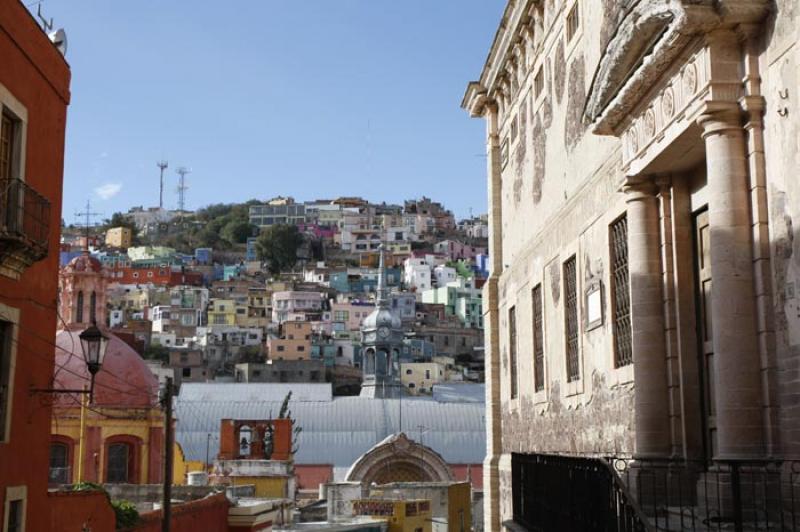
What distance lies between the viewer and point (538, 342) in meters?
21.7

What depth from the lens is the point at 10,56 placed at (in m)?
13.6

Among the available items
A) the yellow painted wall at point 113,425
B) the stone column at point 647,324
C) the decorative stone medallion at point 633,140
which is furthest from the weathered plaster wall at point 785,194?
the yellow painted wall at point 113,425

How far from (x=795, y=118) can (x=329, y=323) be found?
372ft

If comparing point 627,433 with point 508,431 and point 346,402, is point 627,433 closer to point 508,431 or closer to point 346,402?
point 508,431

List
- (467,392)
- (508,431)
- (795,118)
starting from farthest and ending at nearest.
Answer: (467,392)
(508,431)
(795,118)

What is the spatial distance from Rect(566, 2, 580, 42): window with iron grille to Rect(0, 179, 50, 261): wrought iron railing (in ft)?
28.2

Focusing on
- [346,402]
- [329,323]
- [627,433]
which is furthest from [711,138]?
[329,323]

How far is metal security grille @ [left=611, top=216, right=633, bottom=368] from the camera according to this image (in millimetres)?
15289

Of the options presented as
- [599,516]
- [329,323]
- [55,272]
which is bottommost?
[599,516]

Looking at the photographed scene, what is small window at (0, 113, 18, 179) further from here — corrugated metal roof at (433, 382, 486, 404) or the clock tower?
corrugated metal roof at (433, 382, 486, 404)

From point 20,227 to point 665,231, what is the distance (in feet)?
22.9

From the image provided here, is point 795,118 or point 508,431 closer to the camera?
point 795,118

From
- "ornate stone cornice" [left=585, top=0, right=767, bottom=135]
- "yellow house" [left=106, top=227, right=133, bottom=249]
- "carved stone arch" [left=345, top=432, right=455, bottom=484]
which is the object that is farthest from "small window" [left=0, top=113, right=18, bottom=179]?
"yellow house" [left=106, top=227, right=133, bottom=249]

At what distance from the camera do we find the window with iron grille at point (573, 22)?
18.5 metres
